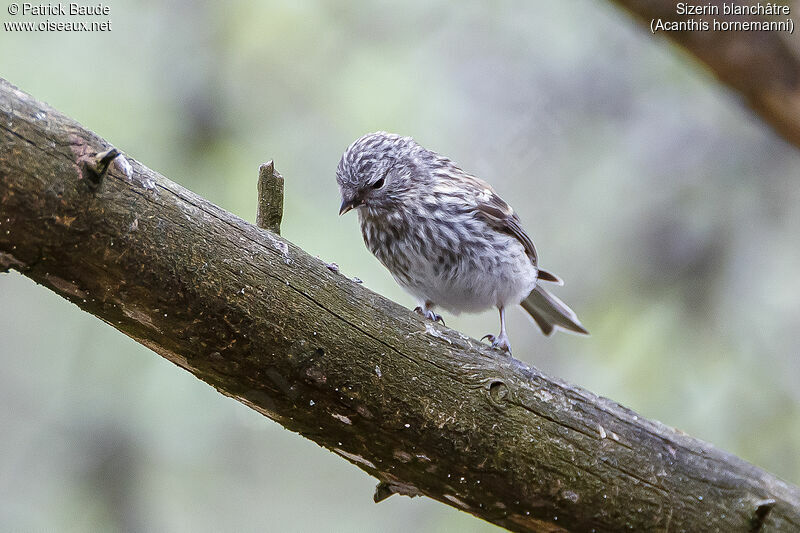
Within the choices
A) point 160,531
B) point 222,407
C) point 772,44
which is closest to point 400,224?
point 222,407

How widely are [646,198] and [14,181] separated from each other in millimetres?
4490

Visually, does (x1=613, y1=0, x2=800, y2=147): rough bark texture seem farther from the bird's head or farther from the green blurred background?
the bird's head

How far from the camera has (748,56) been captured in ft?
12.5

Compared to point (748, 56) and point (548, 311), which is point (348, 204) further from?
point (748, 56)

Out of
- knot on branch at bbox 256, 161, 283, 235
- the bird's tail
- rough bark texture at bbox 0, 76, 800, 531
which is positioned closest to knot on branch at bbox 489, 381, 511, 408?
rough bark texture at bbox 0, 76, 800, 531

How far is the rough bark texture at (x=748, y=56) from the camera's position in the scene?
12.3ft

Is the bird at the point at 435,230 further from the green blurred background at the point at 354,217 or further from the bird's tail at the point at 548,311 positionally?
the green blurred background at the point at 354,217

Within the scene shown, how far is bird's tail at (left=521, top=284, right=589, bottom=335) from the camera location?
4289 mm

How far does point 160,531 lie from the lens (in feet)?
14.6

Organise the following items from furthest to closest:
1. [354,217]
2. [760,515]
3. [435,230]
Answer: [354,217] → [435,230] → [760,515]

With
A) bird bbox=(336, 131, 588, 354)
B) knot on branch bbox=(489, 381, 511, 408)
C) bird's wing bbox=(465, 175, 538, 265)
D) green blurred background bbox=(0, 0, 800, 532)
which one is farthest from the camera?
green blurred background bbox=(0, 0, 800, 532)

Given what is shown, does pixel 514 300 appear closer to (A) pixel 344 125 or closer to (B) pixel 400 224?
(B) pixel 400 224

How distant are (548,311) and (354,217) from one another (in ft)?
5.48

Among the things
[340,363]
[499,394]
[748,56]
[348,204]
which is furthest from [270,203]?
[748,56]
